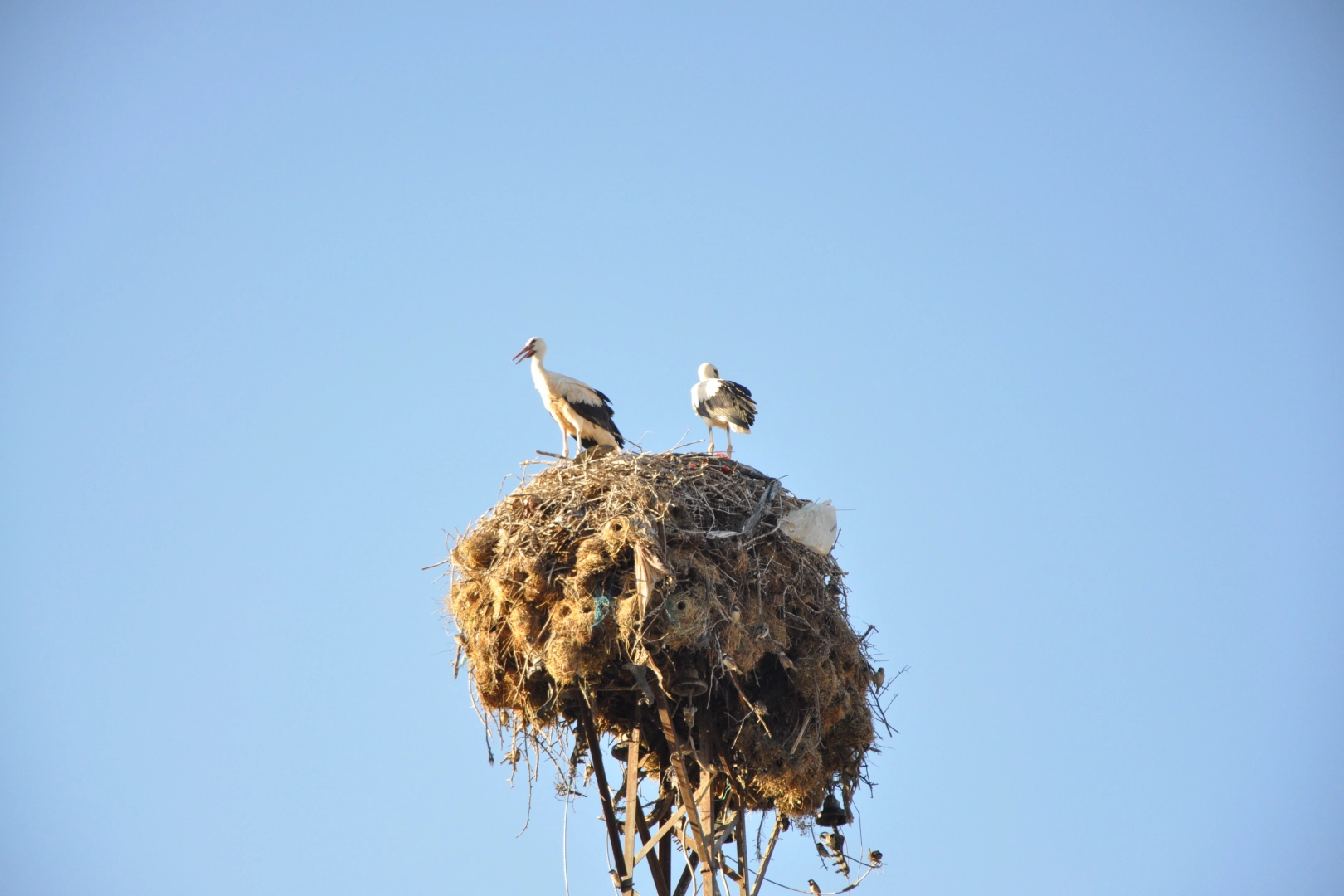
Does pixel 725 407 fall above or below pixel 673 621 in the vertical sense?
above

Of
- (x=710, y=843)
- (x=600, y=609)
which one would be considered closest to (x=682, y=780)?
(x=710, y=843)

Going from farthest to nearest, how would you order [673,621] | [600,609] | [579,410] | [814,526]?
[579,410], [814,526], [600,609], [673,621]

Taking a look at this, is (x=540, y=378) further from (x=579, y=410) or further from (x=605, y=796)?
(x=605, y=796)

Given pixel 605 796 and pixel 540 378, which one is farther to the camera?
pixel 540 378

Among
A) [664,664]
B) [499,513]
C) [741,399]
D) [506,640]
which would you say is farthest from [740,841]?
[741,399]

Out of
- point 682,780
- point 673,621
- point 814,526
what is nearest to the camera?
point 673,621

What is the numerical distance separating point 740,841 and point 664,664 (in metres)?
1.62

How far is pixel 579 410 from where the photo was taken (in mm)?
14117

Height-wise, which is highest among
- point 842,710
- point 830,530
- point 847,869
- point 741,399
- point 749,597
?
point 741,399

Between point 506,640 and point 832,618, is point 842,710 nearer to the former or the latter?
point 832,618

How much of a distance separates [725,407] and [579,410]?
5.13 ft

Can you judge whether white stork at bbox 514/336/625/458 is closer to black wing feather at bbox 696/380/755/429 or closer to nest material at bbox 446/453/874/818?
black wing feather at bbox 696/380/755/429

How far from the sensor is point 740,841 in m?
10.6

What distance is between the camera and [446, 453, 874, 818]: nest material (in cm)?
Answer: 999
